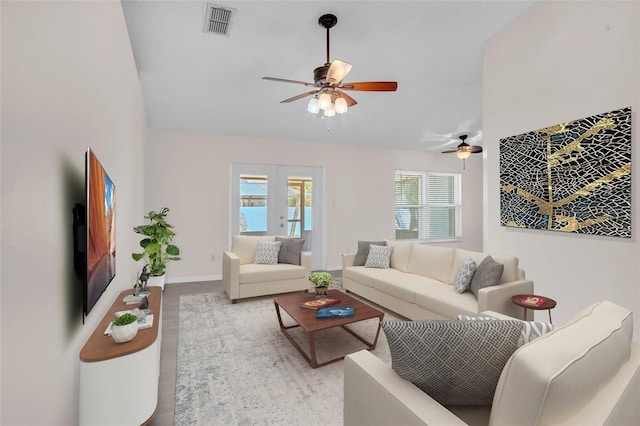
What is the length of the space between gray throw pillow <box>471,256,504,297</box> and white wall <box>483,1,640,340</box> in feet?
1.68

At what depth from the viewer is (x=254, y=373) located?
7.61 feet

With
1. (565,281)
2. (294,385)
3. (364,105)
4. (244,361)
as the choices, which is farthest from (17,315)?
(364,105)

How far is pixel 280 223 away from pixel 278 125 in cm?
186

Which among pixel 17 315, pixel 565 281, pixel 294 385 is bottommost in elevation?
pixel 294 385

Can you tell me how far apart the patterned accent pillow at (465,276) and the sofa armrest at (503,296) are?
29 cm

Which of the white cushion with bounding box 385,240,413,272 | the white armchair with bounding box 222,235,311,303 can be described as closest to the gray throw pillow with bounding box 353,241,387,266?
the white cushion with bounding box 385,240,413,272

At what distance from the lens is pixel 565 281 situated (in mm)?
2779

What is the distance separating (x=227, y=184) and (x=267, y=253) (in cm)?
180

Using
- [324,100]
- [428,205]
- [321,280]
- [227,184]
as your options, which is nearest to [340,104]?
[324,100]

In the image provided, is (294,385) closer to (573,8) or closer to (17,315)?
(17,315)

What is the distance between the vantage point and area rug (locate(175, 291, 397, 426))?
1865 mm

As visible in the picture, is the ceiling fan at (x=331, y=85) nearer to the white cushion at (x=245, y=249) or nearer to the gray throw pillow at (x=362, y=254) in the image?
the gray throw pillow at (x=362, y=254)

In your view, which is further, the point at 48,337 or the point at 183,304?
the point at 183,304

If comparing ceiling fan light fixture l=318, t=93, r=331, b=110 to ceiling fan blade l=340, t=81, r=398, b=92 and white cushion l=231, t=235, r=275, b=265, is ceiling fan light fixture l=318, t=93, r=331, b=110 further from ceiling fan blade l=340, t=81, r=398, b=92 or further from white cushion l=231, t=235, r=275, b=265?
white cushion l=231, t=235, r=275, b=265
